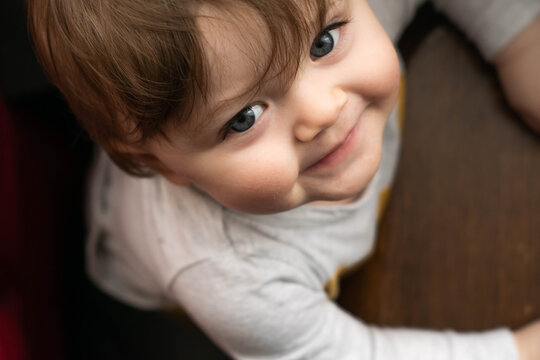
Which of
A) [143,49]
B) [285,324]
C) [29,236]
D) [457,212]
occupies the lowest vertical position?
[29,236]

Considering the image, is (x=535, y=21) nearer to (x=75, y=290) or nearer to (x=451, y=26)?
(x=451, y=26)

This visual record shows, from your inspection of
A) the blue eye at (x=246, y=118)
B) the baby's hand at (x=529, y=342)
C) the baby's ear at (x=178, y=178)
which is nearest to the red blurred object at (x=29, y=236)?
the baby's ear at (x=178, y=178)

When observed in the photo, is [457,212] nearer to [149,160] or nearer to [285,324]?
[285,324]

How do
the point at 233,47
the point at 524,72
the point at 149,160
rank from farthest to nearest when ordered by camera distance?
the point at 524,72
the point at 149,160
the point at 233,47

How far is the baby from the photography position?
0.43 meters

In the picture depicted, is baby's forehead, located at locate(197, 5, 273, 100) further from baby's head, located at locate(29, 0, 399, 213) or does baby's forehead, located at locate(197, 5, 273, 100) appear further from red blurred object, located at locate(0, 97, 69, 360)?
red blurred object, located at locate(0, 97, 69, 360)

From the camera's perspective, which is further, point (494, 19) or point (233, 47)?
point (494, 19)

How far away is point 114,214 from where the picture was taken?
74 centimetres

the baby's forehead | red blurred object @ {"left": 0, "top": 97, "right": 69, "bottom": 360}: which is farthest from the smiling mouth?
red blurred object @ {"left": 0, "top": 97, "right": 69, "bottom": 360}

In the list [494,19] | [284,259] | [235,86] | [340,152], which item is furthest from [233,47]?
[494,19]

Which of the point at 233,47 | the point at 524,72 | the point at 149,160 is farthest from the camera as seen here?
the point at 524,72

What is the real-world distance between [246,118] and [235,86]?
0.11 ft

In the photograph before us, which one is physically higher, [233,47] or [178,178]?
[233,47]

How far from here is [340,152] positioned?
517 mm
